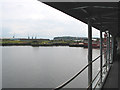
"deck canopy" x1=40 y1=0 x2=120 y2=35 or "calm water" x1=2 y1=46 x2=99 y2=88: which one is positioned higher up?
"deck canopy" x1=40 y1=0 x2=120 y2=35

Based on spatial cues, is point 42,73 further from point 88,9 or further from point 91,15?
point 88,9

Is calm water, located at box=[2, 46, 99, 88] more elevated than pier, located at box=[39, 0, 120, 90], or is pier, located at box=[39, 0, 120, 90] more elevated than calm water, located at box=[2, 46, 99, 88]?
pier, located at box=[39, 0, 120, 90]

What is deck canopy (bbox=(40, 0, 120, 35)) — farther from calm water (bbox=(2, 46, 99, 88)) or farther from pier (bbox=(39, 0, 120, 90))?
calm water (bbox=(2, 46, 99, 88))

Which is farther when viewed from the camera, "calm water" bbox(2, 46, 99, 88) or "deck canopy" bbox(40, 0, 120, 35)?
"calm water" bbox(2, 46, 99, 88)

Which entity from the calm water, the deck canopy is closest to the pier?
the deck canopy

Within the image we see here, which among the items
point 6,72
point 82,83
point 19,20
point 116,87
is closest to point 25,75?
point 6,72

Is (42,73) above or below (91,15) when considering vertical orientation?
below

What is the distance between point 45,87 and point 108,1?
31.3 ft

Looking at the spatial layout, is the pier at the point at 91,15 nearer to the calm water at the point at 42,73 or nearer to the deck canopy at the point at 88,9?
the deck canopy at the point at 88,9

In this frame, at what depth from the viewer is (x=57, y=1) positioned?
806mm

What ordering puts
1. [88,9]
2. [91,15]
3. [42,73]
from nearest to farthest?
[88,9], [91,15], [42,73]

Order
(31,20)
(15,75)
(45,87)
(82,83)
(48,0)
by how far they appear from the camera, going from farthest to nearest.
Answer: (31,20)
(15,75)
(45,87)
(82,83)
(48,0)

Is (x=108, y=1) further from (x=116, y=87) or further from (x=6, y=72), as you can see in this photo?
(x=6, y=72)

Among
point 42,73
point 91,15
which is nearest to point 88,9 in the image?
point 91,15
